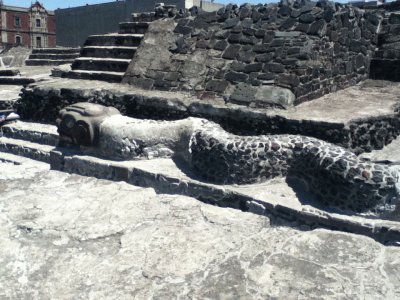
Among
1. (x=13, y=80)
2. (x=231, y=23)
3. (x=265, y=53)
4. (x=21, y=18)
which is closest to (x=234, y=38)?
(x=231, y=23)

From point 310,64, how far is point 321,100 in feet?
1.53

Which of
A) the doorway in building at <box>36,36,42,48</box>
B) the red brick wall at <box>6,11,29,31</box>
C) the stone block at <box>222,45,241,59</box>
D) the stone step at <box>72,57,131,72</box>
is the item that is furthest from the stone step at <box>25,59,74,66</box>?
the doorway in building at <box>36,36,42,48</box>

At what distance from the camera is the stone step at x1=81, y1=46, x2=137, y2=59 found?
6859 millimetres

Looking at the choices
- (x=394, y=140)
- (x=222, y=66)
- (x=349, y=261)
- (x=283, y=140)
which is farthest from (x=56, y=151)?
(x=394, y=140)

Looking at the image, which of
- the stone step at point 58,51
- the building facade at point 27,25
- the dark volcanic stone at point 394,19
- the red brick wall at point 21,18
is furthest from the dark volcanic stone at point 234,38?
the red brick wall at point 21,18

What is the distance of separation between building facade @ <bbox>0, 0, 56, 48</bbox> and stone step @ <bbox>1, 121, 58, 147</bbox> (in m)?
40.7

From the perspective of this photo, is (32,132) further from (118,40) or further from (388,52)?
(388,52)

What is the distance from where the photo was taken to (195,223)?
3.59 m

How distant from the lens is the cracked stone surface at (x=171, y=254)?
8.88 ft

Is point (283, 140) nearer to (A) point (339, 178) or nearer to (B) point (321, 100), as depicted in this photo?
(A) point (339, 178)

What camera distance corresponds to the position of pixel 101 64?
6941 millimetres

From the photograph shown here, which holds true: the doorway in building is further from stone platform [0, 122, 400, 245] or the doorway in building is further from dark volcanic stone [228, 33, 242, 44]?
dark volcanic stone [228, 33, 242, 44]

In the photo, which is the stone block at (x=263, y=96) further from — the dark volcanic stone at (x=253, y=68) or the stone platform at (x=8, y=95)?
the stone platform at (x=8, y=95)

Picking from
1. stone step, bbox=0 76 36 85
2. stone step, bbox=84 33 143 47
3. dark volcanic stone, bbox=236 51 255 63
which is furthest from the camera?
stone step, bbox=0 76 36 85
